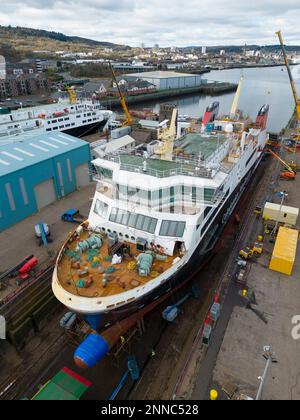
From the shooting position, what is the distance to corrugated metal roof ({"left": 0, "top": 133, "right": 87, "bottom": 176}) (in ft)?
72.6

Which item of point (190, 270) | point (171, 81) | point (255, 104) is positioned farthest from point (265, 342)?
point (171, 81)

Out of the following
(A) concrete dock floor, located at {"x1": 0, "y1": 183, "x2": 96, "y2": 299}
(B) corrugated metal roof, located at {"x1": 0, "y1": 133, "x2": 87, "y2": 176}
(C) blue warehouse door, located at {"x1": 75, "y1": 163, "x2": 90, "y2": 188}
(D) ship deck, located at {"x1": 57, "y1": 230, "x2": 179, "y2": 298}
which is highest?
(B) corrugated metal roof, located at {"x1": 0, "y1": 133, "x2": 87, "y2": 176}

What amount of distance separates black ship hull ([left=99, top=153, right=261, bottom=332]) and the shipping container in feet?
13.1

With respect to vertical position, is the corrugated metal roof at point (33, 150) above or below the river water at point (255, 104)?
above

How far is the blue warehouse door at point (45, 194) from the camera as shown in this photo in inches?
945

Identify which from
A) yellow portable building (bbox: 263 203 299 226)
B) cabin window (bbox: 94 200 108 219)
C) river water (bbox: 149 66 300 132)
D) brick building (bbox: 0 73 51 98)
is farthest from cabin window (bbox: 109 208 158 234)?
brick building (bbox: 0 73 51 98)

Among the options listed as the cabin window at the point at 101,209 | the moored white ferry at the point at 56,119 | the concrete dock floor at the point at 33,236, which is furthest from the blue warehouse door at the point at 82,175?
the moored white ferry at the point at 56,119

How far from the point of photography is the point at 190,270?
15.6 meters

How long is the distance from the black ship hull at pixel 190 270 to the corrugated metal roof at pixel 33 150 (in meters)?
15.3

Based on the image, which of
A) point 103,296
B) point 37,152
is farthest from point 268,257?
point 37,152

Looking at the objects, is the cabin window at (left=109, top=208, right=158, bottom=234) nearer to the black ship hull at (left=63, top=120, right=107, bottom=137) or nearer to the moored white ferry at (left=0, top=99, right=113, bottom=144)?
the moored white ferry at (left=0, top=99, right=113, bottom=144)

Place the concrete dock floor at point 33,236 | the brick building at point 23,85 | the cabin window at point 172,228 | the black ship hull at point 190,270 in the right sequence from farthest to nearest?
the brick building at point 23,85 < the concrete dock floor at point 33,236 < the cabin window at point 172,228 < the black ship hull at point 190,270

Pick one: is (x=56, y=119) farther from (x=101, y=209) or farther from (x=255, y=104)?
(x=255, y=104)

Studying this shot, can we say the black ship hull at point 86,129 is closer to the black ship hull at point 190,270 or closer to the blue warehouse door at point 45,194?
the blue warehouse door at point 45,194
